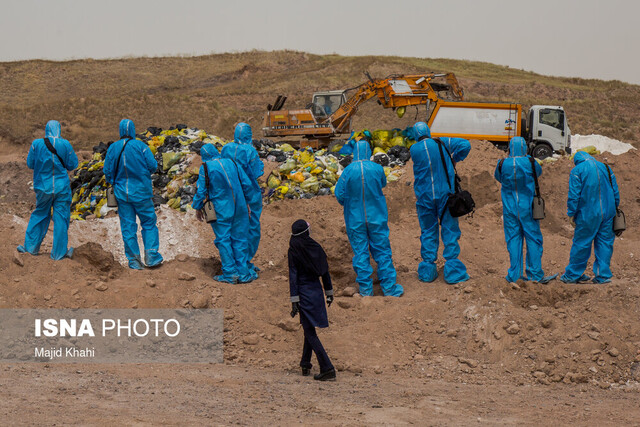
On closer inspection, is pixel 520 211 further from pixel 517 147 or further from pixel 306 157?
pixel 306 157

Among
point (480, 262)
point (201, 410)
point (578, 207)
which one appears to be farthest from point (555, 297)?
point (201, 410)

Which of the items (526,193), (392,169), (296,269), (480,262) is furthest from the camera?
(392,169)

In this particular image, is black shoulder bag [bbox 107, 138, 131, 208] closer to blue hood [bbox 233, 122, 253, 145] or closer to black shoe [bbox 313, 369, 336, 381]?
blue hood [bbox 233, 122, 253, 145]

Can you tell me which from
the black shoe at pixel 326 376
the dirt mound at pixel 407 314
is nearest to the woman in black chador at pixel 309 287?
the black shoe at pixel 326 376

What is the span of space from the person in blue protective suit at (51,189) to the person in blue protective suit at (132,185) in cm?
54

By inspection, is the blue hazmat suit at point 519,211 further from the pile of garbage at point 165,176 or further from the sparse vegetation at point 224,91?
the sparse vegetation at point 224,91

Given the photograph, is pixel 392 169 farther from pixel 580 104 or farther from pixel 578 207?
pixel 580 104

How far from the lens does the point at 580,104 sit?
35312 millimetres

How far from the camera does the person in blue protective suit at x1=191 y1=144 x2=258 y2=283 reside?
9.53 m

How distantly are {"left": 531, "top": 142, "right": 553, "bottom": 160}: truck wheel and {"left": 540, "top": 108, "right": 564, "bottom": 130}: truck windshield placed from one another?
0.54m

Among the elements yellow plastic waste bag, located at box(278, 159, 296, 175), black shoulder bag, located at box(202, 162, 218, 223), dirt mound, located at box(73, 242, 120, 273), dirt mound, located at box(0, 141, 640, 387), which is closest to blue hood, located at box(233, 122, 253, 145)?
black shoulder bag, located at box(202, 162, 218, 223)

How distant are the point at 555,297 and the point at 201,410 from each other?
4641 mm

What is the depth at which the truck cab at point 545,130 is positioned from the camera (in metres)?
19.5

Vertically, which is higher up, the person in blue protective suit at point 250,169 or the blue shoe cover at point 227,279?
the person in blue protective suit at point 250,169
